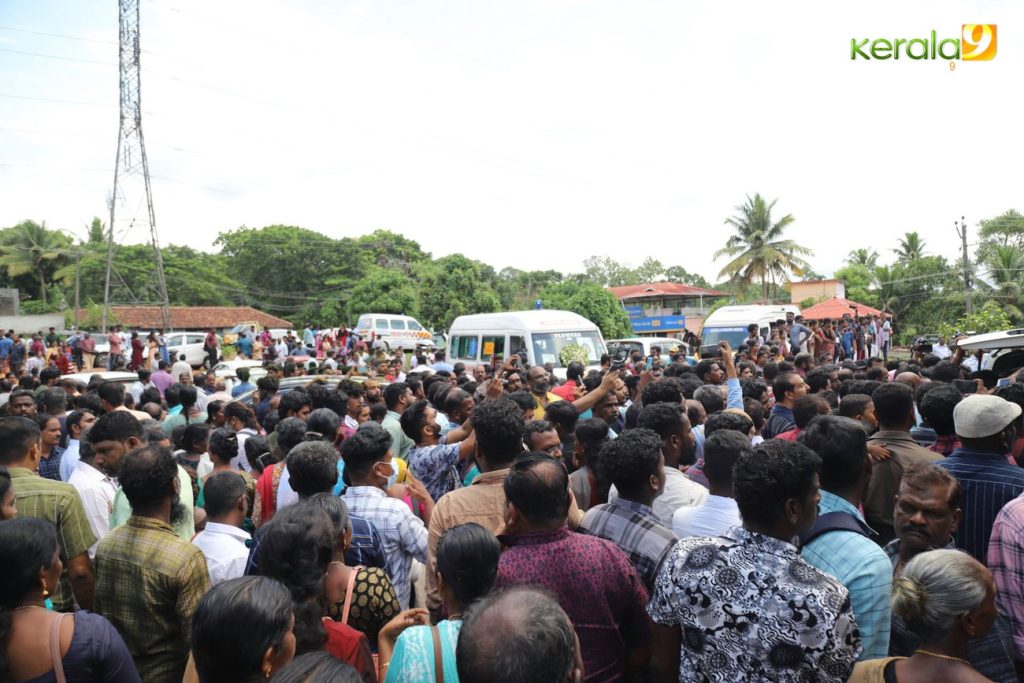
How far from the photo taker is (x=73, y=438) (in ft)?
19.2

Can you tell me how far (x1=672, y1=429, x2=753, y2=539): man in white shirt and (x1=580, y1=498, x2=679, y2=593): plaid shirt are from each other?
1.06 ft

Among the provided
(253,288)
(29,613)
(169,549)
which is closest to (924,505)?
(169,549)

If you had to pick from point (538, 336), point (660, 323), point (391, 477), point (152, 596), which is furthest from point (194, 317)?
point (152, 596)

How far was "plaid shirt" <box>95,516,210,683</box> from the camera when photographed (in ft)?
10.0

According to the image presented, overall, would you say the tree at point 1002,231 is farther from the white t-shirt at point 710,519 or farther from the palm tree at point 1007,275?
the white t-shirt at point 710,519

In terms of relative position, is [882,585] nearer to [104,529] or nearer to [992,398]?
[992,398]

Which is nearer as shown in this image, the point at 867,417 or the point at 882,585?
the point at 882,585

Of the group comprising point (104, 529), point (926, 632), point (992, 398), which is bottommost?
point (104, 529)

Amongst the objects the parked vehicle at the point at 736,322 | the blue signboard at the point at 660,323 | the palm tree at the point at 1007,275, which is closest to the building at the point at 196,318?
the blue signboard at the point at 660,323

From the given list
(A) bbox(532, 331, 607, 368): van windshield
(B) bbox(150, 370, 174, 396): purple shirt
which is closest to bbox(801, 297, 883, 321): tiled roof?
(A) bbox(532, 331, 607, 368): van windshield

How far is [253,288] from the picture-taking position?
186 feet

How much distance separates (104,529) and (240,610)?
2.88 metres

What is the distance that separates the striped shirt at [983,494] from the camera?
356 centimetres

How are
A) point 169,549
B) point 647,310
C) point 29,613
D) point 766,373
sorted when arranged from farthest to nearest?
1. point 647,310
2. point 766,373
3. point 169,549
4. point 29,613
